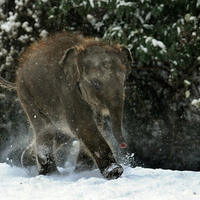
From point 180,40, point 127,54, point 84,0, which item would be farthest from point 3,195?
point 180,40

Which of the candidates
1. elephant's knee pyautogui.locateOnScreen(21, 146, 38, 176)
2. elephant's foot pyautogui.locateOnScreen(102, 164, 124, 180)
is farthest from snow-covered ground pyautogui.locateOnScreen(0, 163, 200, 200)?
elephant's knee pyautogui.locateOnScreen(21, 146, 38, 176)

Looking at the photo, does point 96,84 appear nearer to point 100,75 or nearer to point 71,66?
point 100,75

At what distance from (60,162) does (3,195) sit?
418 cm

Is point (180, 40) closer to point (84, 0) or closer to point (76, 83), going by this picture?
point (84, 0)

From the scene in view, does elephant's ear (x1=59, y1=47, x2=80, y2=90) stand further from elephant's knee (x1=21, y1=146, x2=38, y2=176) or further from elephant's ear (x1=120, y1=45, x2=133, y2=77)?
elephant's knee (x1=21, y1=146, x2=38, y2=176)

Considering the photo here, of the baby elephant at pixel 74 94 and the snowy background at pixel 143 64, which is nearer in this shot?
the baby elephant at pixel 74 94

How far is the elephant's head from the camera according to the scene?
176 inches

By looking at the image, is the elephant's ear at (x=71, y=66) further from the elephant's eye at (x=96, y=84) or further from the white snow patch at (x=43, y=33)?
the white snow patch at (x=43, y=33)

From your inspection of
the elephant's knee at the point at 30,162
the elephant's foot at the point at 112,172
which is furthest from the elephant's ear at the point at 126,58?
the elephant's knee at the point at 30,162

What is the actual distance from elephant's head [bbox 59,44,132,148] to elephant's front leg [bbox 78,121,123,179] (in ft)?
0.84

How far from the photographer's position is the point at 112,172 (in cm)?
448

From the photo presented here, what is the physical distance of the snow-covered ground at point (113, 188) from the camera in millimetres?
3748

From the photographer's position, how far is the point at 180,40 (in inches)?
272

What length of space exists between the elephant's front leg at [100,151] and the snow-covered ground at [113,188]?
0.12 metres
